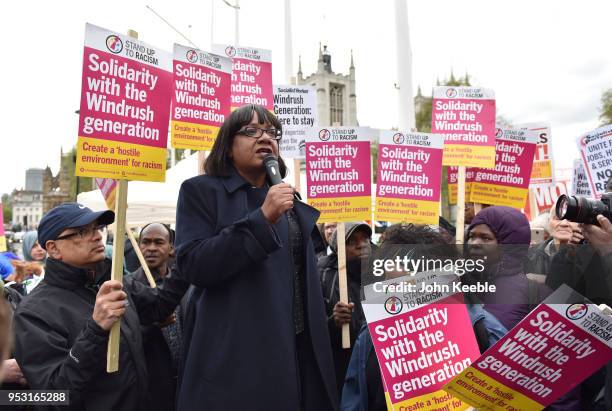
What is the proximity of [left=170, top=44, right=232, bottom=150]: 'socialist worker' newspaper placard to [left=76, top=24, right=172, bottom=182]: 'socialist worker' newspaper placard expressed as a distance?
3.94 ft

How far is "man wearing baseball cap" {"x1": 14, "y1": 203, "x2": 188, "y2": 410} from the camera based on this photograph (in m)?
2.21

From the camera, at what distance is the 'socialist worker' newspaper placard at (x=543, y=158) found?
6461 mm

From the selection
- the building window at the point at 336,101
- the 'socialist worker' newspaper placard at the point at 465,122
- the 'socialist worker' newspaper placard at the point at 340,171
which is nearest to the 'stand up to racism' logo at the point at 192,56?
the 'socialist worker' newspaper placard at the point at 340,171

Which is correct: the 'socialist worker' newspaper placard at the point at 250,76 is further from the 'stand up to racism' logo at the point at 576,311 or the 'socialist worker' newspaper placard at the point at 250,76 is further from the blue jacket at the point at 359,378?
the 'stand up to racism' logo at the point at 576,311

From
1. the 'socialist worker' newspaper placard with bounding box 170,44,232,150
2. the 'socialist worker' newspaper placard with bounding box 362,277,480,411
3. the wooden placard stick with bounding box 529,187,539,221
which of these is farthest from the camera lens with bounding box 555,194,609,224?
the wooden placard stick with bounding box 529,187,539,221

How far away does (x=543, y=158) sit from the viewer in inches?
258

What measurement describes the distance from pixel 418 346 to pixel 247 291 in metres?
0.72

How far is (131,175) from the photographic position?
259 cm

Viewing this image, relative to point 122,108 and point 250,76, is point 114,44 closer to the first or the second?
point 122,108

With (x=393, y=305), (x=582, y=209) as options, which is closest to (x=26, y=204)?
(x=393, y=305)

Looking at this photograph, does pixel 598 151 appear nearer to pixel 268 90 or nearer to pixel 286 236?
pixel 286 236

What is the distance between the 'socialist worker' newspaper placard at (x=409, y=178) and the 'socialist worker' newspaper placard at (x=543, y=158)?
95.5 inches

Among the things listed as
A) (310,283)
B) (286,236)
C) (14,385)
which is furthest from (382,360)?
(14,385)

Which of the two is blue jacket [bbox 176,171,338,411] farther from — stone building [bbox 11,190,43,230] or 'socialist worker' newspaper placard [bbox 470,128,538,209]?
stone building [bbox 11,190,43,230]
